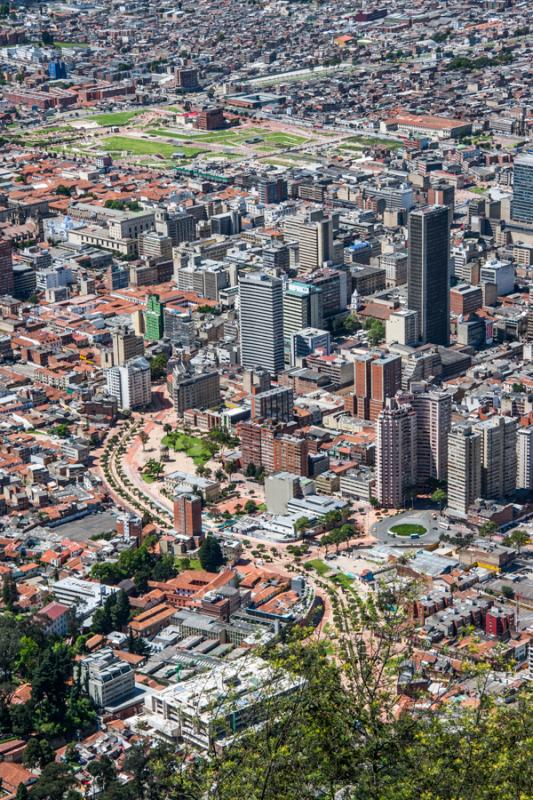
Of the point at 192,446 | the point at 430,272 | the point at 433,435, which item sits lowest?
the point at 192,446

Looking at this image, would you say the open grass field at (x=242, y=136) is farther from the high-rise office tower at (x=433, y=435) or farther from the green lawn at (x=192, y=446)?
the high-rise office tower at (x=433, y=435)

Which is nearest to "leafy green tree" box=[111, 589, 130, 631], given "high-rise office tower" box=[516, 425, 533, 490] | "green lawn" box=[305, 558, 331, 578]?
"green lawn" box=[305, 558, 331, 578]

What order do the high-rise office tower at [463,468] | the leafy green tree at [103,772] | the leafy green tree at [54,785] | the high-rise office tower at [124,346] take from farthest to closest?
1. the high-rise office tower at [124,346]
2. the high-rise office tower at [463,468]
3. the leafy green tree at [103,772]
4. the leafy green tree at [54,785]

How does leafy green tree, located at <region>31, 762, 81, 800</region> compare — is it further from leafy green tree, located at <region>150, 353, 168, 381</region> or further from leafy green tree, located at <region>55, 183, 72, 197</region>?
leafy green tree, located at <region>55, 183, 72, 197</region>

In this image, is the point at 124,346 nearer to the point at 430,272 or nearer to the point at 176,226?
the point at 430,272

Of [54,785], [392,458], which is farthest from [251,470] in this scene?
[54,785]

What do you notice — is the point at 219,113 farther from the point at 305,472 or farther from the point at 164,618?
the point at 164,618

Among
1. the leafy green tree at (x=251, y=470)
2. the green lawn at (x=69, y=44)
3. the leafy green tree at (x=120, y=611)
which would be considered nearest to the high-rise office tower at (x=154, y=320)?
the leafy green tree at (x=251, y=470)
